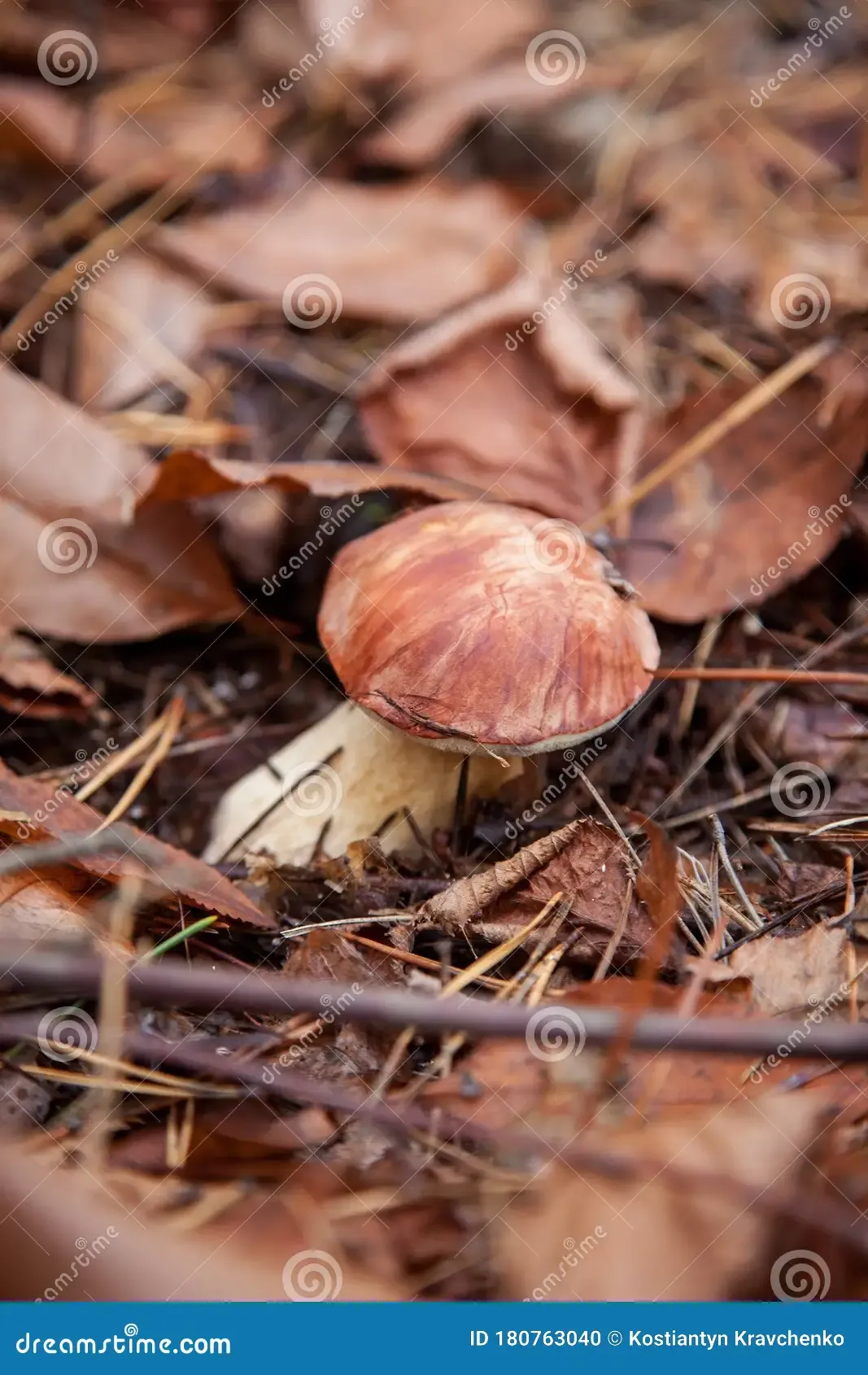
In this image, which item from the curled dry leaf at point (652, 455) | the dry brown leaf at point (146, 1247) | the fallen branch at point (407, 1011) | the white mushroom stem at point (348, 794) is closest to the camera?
the fallen branch at point (407, 1011)

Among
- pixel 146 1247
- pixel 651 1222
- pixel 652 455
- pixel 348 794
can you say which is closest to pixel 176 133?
pixel 652 455

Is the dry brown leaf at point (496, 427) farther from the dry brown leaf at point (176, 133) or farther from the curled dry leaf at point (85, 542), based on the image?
the dry brown leaf at point (176, 133)

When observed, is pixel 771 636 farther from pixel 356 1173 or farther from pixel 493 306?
pixel 356 1173

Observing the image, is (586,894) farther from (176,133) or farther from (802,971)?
(176,133)

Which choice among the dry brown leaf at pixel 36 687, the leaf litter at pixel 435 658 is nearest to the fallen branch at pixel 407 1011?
the leaf litter at pixel 435 658

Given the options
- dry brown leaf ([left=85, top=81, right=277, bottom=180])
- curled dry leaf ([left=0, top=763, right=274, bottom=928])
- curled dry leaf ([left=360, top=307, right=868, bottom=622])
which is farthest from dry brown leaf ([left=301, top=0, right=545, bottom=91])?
curled dry leaf ([left=0, top=763, right=274, bottom=928])

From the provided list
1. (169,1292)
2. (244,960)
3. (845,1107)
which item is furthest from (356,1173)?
(845,1107)

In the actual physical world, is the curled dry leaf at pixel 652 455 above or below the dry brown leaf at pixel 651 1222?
above

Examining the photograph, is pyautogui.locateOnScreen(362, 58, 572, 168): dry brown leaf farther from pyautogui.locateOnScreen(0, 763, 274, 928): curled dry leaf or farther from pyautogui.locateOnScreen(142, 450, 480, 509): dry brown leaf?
pyautogui.locateOnScreen(0, 763, 274, 928): curled dry leaf
